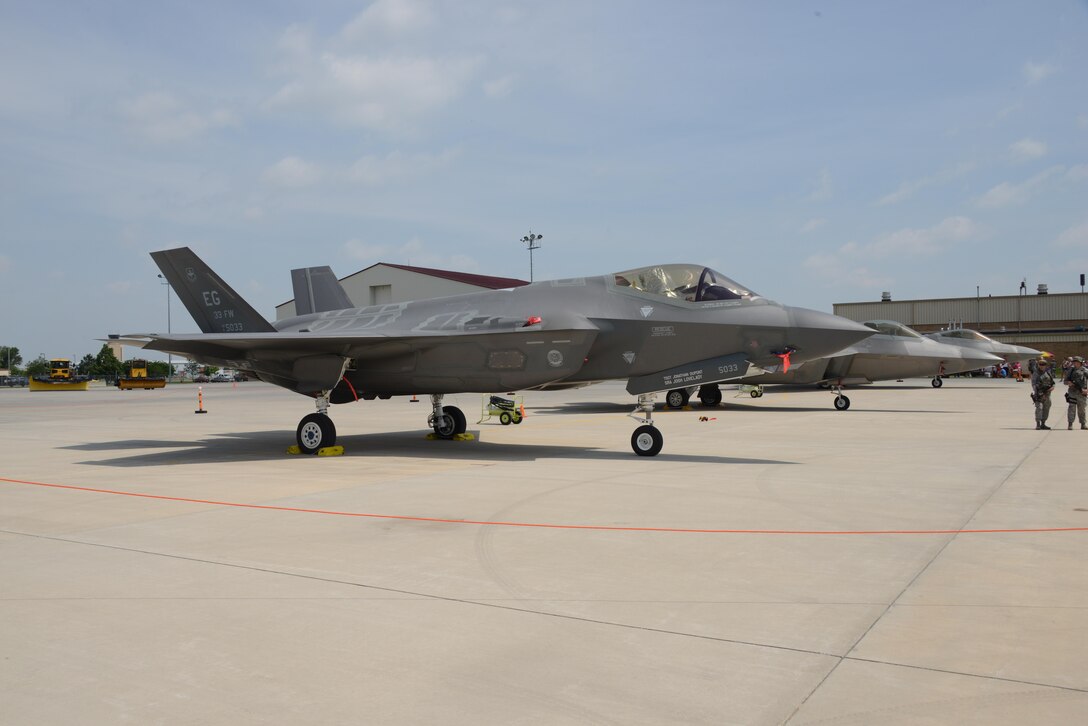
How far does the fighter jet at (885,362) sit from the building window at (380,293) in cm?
3619

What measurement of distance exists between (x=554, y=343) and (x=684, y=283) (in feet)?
6.92

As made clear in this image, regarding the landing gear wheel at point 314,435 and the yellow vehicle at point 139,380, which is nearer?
the landing gear wheel at point 314,435

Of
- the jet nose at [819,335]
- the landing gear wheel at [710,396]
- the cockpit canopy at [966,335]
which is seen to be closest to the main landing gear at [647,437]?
the jet nose at [819,335]

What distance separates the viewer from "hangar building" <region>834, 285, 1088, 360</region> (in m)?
58.1

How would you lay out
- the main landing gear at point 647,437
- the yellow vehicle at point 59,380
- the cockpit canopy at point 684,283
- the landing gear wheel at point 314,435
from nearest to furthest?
the cockpit canopy at point 684,283 → the main landing gear at point 647,437 → the landing gear wheel at point 314,435 → the yellow vehicle at point 59,380

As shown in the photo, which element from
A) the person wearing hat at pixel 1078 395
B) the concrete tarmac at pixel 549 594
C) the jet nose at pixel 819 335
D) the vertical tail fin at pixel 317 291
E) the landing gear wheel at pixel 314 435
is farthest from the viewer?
the vertical tail fin at pixel 317 291

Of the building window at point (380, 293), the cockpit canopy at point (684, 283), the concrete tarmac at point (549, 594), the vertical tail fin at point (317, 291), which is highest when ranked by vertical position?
the building window at point (380, 293)

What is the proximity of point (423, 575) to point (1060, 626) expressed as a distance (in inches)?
143

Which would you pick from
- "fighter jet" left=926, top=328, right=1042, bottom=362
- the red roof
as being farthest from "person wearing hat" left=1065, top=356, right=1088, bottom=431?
the red roof

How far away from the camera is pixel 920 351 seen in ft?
86.7

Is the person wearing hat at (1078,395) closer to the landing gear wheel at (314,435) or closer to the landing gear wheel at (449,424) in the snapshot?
the landing gear wheel at (449,424)

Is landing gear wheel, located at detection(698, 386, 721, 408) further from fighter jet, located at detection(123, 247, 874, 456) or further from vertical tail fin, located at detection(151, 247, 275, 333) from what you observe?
vertical tail fin, located at detection(151, 247, 275, 333)

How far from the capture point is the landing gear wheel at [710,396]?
25.0 meters

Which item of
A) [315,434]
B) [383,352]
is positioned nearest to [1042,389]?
[383,352]
